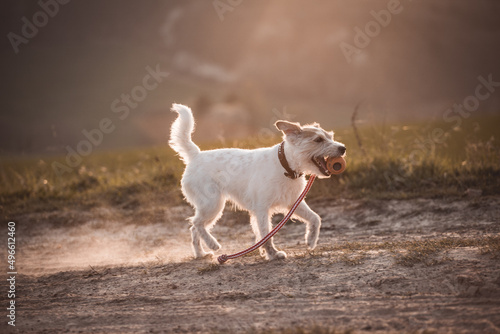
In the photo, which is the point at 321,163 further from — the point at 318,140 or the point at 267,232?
the point at 267,232

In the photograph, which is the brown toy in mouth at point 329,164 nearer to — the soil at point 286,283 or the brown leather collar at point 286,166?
the brown leather collar at point 286,166

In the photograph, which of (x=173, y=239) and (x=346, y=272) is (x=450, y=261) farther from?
(x=173, y=239)

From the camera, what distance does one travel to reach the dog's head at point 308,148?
233 inches

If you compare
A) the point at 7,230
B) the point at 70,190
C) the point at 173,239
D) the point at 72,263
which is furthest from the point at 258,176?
the point at 70,190

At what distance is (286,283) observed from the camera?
5008mm

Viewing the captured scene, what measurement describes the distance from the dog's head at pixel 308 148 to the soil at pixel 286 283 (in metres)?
1.26

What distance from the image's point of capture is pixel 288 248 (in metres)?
7.13

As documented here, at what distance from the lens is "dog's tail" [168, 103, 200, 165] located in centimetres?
706

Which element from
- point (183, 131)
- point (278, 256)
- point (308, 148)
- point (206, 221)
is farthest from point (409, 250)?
point (183, 131)

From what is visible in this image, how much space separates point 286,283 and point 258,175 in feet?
6.05

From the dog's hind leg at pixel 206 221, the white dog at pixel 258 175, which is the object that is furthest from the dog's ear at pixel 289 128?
the dog's hind leg at pixel 206 221

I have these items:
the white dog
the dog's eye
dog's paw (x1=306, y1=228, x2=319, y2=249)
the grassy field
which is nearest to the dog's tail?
the white dog

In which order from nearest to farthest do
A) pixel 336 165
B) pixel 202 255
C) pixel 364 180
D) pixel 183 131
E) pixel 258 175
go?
pixel 336 165 < pixel 258 175 < pixel 202 255 < pixel 183 131 < pixel 364 180

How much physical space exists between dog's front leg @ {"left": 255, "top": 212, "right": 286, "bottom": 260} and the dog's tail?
1.71 metres
